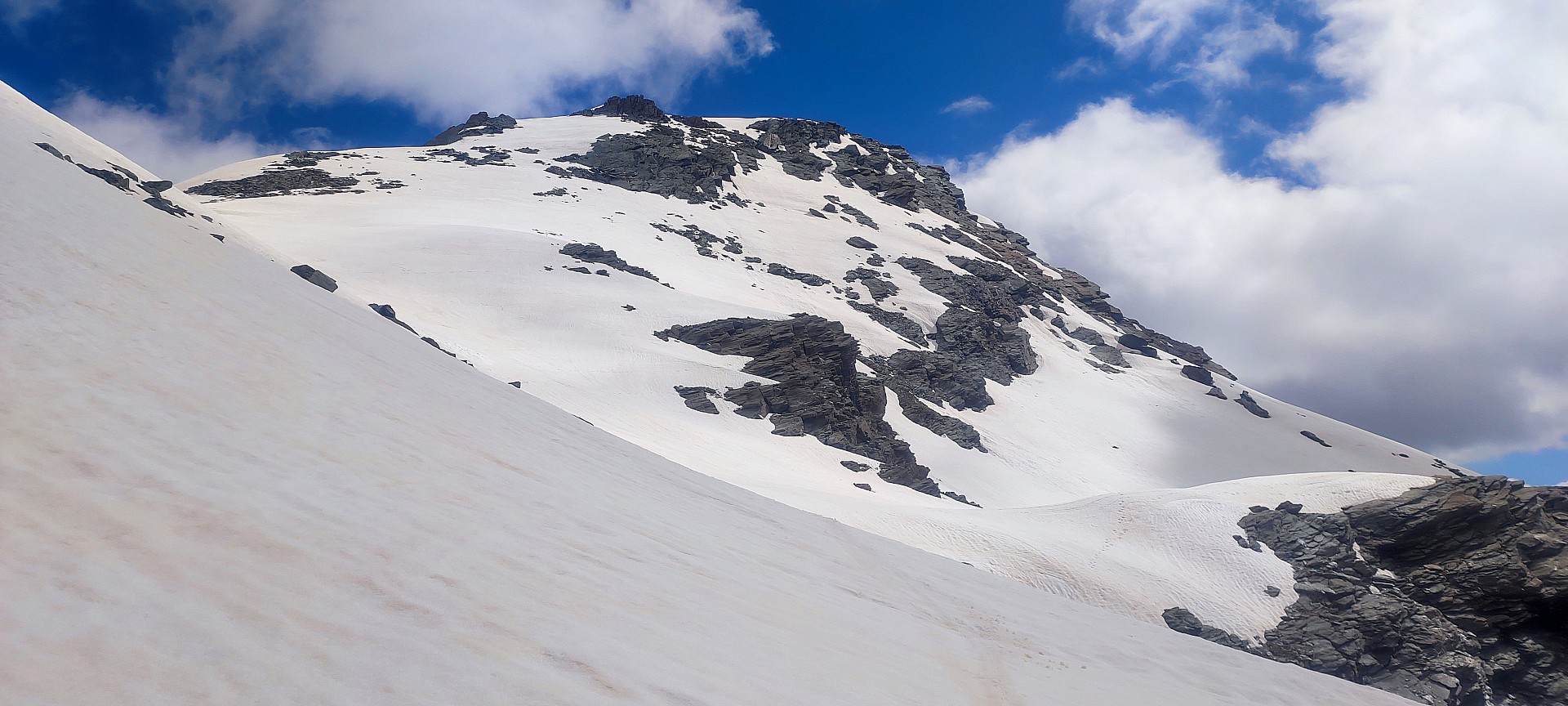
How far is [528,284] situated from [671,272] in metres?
12.3

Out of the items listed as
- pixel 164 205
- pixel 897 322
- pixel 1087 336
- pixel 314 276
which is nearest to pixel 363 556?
pixel 164 205

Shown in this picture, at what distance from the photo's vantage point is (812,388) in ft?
124

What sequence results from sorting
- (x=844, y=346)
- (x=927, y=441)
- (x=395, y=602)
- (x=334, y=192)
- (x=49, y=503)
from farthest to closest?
(x=334, y=192) < (x=927, y=441) < (x=844, y=346) < (x=395, y=602) < (x=49, y=503)

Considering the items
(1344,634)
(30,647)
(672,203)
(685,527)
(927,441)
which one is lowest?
(30,647)

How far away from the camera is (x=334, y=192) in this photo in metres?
65.3

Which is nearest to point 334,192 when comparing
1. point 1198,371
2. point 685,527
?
point 685,527

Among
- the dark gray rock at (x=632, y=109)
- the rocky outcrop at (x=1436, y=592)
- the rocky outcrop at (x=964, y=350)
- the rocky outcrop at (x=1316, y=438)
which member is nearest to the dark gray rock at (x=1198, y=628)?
the rocky outcrop at (x=1436, y=592)

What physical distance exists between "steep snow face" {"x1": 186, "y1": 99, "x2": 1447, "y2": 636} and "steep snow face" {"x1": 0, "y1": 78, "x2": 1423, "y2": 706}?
35.3 feet

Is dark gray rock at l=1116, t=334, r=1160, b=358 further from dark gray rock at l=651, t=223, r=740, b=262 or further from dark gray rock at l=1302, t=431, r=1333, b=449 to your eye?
dark gray rock at l=651, t=223, r=740, b=262

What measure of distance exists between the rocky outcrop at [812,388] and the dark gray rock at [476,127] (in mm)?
75842

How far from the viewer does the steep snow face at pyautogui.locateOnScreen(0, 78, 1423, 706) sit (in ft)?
9.31

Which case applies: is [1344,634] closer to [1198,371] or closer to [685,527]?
[685,527]

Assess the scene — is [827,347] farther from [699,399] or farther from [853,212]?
[853,212]

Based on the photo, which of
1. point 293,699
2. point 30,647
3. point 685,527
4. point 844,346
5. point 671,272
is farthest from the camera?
point 671,272
